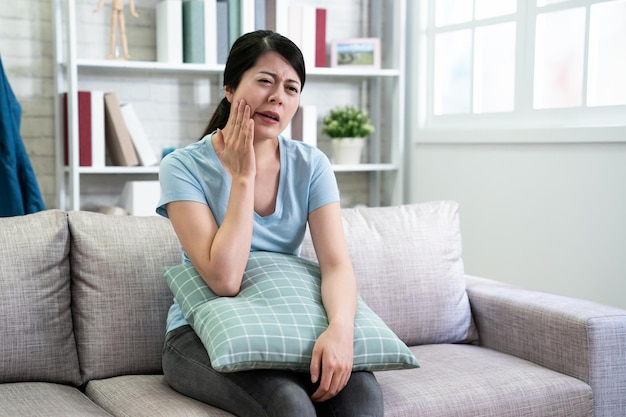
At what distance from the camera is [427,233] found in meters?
2.50

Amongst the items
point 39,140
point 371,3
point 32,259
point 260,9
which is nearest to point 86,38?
point 39,140

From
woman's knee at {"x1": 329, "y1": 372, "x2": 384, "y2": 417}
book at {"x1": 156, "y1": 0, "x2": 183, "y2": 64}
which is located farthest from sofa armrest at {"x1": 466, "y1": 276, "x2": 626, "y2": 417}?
book at {"x1": 156, "y1": 0, "x2": 183, "y2": 64}

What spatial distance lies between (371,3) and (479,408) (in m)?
2.89

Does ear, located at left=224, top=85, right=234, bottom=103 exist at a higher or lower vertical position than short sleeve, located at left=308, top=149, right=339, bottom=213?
higher

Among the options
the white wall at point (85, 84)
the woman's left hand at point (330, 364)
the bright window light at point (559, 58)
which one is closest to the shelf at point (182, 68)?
the white wall at point (85, 84)

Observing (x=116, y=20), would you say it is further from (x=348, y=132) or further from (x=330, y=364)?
(x=330, y=364)

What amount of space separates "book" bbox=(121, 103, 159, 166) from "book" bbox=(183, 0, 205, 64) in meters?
0.36

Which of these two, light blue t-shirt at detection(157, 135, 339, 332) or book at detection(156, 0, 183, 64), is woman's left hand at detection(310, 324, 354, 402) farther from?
book at detection(156, 0, 183, 64)

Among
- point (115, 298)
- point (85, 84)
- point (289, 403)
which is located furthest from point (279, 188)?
point (85, 84)

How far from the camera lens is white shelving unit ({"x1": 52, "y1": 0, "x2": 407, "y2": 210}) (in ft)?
11.6

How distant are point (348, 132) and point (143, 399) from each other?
247cm

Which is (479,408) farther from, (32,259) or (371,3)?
(371,3)

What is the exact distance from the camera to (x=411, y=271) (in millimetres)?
2426

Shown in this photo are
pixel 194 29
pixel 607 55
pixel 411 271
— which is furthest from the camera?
pixel 194 29
